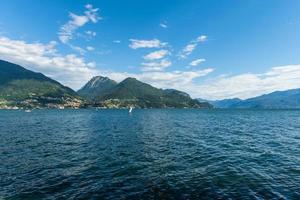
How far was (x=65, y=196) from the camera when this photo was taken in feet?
92.3

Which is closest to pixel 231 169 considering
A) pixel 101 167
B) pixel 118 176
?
pixel 118 176

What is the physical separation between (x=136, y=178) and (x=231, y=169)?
50.0ft

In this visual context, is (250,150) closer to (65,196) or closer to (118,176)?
(118,176)

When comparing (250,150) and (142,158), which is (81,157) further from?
(250,150)

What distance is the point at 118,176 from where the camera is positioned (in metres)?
35.7

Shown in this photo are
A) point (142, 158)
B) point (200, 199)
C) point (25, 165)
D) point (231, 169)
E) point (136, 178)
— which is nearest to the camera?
point (200, 199)

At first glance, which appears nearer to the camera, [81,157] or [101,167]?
[101,167]

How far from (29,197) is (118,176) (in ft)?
38.5

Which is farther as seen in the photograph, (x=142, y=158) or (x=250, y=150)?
(x=250, y=150)

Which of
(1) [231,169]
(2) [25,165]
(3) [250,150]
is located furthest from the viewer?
(3) [250,150]

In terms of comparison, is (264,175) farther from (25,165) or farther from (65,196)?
(25,165)

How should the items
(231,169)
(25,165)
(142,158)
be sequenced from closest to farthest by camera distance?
(231,169), (25,165), (142,158)

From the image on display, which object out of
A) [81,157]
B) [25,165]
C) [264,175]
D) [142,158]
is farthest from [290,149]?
[25,165]

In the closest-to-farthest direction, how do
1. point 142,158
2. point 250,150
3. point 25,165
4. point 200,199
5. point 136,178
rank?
point 200,199 → point 136,178 → point 25,165 → point 142,158 → point 250,150
